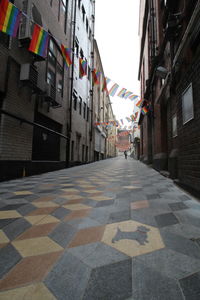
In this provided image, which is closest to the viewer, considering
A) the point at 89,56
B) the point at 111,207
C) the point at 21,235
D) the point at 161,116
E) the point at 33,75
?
the point at 21,235

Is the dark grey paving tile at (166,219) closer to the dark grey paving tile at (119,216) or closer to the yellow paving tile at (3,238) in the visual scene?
the dark grey paving tile at (119,216)

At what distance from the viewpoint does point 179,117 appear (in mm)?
4352

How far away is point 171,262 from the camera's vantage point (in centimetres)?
123

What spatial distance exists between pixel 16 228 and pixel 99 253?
1.12 metres

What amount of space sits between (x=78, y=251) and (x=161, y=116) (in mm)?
7594

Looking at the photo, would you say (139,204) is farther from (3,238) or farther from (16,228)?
(3,238)

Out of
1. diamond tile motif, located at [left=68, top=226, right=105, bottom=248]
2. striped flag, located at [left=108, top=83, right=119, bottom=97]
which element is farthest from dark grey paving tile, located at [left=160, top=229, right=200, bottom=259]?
striped flag, located at [left=108, top=83, right=119, bottom=97]

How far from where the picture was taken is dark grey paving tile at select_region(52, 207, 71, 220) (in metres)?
2.18

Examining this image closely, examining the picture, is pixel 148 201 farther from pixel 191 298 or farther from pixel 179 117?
pixel 179 117

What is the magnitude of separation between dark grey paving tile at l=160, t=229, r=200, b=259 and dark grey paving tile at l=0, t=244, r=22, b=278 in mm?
Answer: 1409

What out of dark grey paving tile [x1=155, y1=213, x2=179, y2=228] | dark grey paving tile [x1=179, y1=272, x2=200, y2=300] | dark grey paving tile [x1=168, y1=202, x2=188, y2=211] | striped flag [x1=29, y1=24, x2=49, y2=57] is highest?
striped flag [x1=29, y1=24, x2=49, y2=57]

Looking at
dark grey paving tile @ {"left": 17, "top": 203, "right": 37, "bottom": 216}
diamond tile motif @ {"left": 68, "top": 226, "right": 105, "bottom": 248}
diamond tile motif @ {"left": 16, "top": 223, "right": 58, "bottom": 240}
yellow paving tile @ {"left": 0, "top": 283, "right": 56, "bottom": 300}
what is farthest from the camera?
dark grey paving tile @ {"left": 17, "top": 203, "right": 37, "bottom": 216}

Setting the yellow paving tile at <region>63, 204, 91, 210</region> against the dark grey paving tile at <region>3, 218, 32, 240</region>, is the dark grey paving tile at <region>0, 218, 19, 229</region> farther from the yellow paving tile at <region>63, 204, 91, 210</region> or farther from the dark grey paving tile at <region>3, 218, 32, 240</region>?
the yellow paving tile at <region>63, 204, 91, 210</region>

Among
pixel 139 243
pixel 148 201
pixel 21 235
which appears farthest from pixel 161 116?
pixel 21 235
